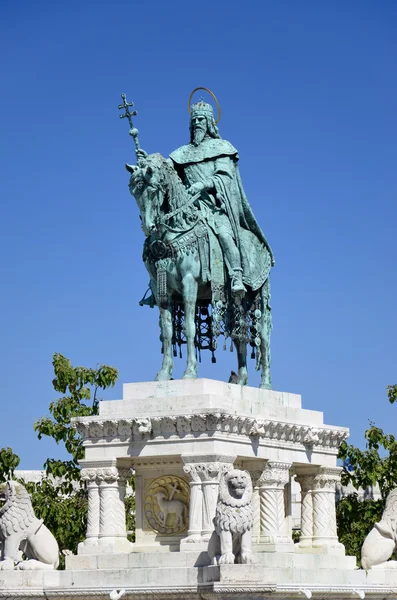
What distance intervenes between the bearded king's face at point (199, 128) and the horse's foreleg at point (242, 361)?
474 cm

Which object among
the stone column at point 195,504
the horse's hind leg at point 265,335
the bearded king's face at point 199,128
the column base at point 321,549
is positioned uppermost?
the bearded king's face at point 199,128

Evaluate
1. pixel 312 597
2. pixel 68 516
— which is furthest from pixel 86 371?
pixel 312 597

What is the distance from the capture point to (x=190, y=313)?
3238cm

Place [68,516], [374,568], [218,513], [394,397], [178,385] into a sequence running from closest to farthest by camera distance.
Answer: [218,513] → [178,385] → [374,568] → [68,516] → [394,397]

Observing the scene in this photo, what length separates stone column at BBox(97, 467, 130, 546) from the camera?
32.3 meters

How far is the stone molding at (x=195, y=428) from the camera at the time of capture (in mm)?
31172

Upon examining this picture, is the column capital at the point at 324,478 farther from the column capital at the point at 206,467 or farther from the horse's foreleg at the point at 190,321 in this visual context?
the horse's foreleg at the point at 190,321

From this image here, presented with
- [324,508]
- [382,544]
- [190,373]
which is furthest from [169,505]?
[382,544]

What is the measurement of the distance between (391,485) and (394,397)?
8.46ft

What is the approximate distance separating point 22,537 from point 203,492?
4.20 metres

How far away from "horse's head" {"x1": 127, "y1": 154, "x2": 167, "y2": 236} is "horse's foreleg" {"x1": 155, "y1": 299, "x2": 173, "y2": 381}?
175 cm

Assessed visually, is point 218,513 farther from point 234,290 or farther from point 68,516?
point 68,516

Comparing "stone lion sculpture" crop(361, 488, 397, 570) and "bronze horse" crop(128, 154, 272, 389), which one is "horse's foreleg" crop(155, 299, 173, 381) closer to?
"bronze horse" crop(128, 154, 272, 389)

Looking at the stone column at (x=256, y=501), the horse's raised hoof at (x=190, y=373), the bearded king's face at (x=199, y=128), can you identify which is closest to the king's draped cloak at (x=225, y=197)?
the bearded king's face at (x=199, y=128)
